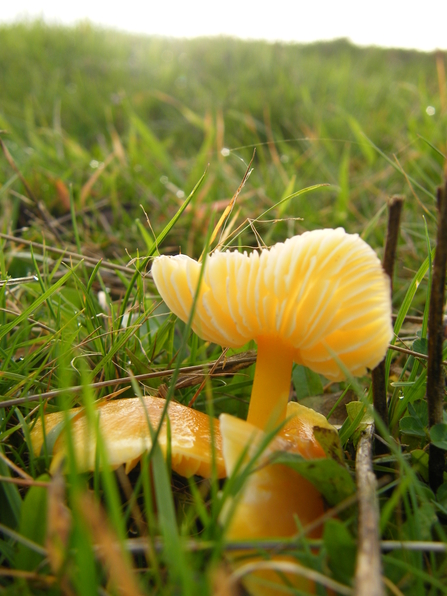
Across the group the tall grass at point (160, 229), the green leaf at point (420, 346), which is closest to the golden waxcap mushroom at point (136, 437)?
the tall grass at point (160, 229)

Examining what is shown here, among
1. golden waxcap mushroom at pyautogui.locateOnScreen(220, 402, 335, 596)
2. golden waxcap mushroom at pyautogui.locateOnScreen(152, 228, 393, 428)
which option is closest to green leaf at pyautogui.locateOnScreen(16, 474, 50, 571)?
golden waxcap mushroom at pyautogui.locateOnScreen(220, 402, 335, 596)

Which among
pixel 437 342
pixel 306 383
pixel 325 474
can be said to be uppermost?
pixel 437 342

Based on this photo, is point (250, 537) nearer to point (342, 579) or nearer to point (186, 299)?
point (342, 579)

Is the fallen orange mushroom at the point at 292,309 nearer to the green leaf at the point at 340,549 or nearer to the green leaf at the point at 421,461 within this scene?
the green leaf at the point at 340,549

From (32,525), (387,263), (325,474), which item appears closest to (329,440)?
(325,474)

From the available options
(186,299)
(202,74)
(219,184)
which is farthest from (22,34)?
(186,299)

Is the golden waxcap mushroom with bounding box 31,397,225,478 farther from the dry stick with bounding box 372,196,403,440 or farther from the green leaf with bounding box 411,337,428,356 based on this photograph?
the green leaf with bounding box 411,337,428,356

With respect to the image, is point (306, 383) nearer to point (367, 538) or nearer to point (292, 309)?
point (292, 309)
